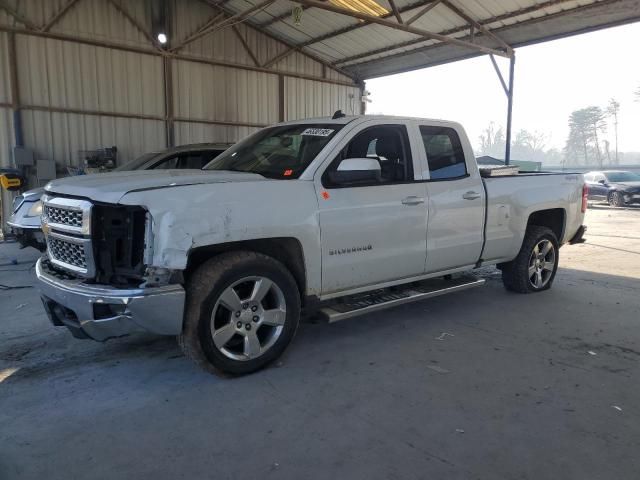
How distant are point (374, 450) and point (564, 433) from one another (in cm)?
114

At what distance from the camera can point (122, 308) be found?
10.3ft

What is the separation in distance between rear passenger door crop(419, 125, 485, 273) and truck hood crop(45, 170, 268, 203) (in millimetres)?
1761

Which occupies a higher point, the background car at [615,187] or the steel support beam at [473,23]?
the steel support beam at [473,23]

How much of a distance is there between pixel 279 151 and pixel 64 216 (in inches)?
70.8

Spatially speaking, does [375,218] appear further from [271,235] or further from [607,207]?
[607,207]

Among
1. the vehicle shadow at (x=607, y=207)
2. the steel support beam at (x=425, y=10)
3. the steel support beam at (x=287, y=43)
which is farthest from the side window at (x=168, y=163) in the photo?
the vehicle shadow at (x=607, y=207)

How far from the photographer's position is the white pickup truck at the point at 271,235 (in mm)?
3189

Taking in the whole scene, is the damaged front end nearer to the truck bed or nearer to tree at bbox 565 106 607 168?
the truck bed

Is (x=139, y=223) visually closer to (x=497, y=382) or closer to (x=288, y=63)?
(x=497, y=382)

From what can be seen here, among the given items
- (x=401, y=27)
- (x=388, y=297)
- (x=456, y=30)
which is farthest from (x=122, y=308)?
(x=456, y=30)

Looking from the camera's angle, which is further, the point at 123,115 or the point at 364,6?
the point at 123,115

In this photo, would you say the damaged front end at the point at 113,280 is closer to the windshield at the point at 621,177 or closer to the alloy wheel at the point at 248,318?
the alloy wheel at the point at 248,318

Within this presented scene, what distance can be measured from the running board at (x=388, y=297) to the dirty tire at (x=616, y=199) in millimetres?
18149

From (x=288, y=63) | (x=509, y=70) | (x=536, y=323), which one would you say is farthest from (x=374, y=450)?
(x=288, y=63)
